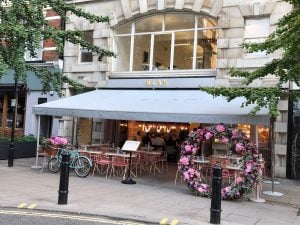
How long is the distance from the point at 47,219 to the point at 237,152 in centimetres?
529

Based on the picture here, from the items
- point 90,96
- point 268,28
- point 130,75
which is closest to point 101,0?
point 130,75

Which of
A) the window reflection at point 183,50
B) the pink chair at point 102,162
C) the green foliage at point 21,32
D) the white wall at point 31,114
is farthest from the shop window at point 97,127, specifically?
the green foliage at point 21,32

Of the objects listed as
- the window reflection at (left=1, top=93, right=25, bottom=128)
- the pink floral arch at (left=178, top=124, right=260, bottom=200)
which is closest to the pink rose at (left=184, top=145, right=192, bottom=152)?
the pink floral arch at (left=178, top=124, right=260, bottom=200)

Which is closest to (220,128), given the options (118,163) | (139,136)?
(118,163)

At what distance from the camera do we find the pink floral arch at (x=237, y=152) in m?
10.6

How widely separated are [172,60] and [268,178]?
591cm

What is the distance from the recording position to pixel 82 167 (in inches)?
528

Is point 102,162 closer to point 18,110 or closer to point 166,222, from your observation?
point 166,222

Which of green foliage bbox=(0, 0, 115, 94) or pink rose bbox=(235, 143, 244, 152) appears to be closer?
pink rose bbox=(235, 143, 244, 152)

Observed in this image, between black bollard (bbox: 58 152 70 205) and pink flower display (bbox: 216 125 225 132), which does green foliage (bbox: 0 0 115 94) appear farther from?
pink flower display (bbox: 216 125 225 132)

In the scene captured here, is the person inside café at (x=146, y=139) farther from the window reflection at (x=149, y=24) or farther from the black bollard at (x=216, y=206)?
the black bollard at (x=216, y=206)

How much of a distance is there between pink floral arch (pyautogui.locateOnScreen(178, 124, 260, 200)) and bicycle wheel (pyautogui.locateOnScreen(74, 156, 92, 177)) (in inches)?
134

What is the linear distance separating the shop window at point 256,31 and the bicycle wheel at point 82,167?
6853mm

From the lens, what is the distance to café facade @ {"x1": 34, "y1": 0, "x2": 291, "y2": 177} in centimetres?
1363
